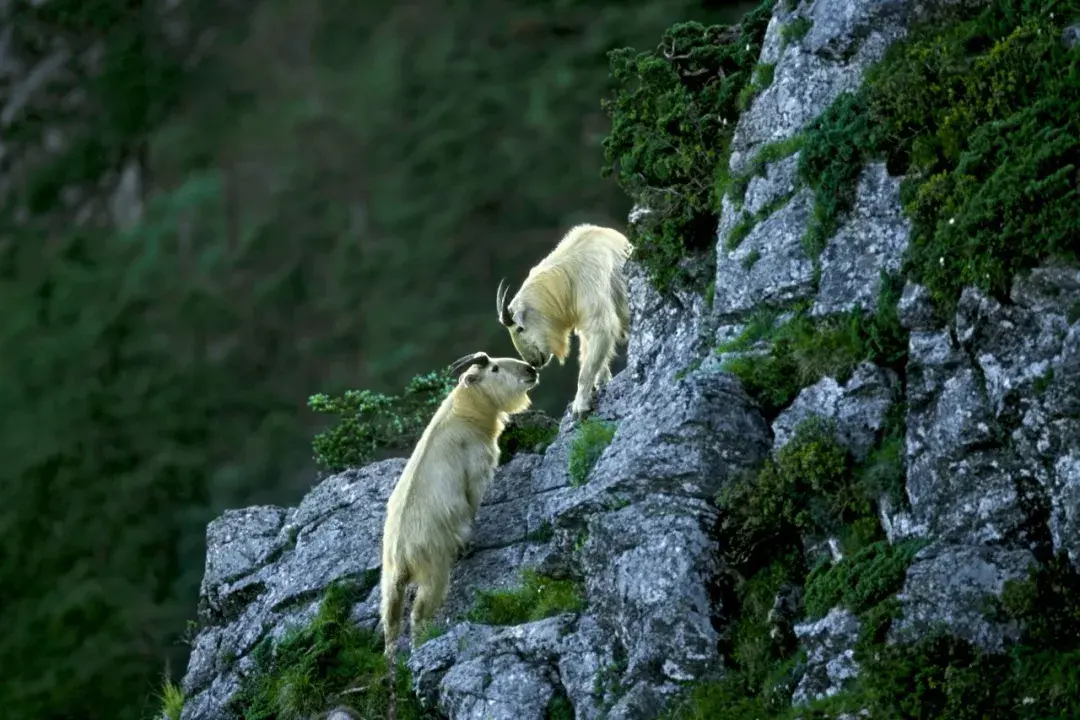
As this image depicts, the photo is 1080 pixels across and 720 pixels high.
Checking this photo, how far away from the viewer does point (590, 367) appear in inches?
671

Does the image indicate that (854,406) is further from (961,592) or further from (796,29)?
(796,29)

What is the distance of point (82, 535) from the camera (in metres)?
51.6

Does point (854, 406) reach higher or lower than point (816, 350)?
lower

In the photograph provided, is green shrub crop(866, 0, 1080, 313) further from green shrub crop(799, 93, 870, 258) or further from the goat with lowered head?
the goat with lowered head

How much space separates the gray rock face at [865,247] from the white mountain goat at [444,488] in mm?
3882

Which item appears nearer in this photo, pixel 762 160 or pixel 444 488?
pixel 762 160

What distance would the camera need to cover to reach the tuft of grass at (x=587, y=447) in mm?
15641

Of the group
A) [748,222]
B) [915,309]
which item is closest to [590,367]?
[748,222]

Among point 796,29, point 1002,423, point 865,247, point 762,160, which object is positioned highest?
point 796,29

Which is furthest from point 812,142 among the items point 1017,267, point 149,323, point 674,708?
point 149,323

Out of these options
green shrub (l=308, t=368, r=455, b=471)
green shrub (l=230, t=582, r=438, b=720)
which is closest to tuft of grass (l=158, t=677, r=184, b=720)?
green shrub (l=230, t=582, r=438, b=720)

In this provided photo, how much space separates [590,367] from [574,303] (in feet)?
3.27

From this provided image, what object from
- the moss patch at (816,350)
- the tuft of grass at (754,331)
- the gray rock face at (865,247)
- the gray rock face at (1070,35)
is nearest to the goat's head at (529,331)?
the tuft of grass at (754,331)

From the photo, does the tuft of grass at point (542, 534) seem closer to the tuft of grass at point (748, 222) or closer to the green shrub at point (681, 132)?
the green shrub at point (681, 132)
